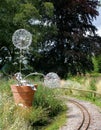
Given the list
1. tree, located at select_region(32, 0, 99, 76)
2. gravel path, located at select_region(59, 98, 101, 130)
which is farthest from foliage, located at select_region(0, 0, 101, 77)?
gravel path, located at select_region(59, 98, 101, 130)

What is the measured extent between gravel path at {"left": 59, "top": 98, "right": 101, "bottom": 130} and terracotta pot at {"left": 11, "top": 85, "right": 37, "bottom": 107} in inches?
65.0

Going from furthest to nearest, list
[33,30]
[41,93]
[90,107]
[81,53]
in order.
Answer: [81,53] < [33,30] < [90,107] < [41,93]

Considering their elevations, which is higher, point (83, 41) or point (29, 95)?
point (83, 41)

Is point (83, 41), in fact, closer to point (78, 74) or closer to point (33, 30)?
point (78, 74)

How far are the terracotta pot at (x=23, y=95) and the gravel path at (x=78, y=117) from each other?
1651 mm

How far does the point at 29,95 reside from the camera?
1675 cm

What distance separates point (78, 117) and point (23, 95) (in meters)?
2.19

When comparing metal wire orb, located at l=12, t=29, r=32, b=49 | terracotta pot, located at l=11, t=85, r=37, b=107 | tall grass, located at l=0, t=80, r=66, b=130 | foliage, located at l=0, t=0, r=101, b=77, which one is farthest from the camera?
foliage, located at l=0, t=0, r=101, b=77

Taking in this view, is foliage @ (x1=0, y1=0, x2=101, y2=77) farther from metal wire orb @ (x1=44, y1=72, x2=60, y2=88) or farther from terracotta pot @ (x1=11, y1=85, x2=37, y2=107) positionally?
terracotta pot @ (x1=11, y1=85, x2=37, y2=107)

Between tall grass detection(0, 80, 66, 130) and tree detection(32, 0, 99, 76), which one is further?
tree detection(32, 0, 99, 76)

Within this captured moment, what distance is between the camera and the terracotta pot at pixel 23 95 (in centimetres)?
1661

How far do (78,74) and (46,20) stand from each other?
4902mm

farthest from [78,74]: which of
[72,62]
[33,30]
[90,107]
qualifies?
[90,107]

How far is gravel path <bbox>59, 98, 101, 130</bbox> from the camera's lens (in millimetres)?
15005
